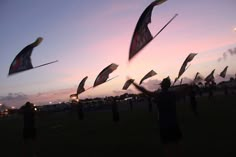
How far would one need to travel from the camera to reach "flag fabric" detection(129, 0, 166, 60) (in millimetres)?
7668

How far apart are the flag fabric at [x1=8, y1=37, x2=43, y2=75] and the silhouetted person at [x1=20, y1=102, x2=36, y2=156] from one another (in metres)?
1.20

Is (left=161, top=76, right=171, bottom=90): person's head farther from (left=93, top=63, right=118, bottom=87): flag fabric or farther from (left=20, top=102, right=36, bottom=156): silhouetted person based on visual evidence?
(left=93, top=63, right=118, bottom=87): flag fabric

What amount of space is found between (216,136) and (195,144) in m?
1.66

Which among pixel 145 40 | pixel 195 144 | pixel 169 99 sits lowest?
pixel 195 144

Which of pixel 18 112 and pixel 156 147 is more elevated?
pixel 18 112

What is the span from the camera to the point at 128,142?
1581cm

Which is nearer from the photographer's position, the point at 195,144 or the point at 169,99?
the point at 169,99

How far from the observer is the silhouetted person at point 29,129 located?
1251cm

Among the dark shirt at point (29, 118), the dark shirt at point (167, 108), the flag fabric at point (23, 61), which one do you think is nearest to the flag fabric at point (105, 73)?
the flag fabric at point (23, 61)

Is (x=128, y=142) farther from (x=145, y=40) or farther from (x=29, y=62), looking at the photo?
(x=145, y=40)

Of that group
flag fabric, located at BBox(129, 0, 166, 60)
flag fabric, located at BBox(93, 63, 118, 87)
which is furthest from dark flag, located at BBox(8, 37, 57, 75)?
flag fabric, located at BBox(93, 63, 118, 87)

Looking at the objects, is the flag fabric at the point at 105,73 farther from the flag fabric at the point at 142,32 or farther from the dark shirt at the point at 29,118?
the flag fabric at the point at 142,32

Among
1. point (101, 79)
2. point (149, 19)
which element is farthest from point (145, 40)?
point (101, 79)

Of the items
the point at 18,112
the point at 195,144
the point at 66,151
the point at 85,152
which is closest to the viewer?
the point at 18,112
